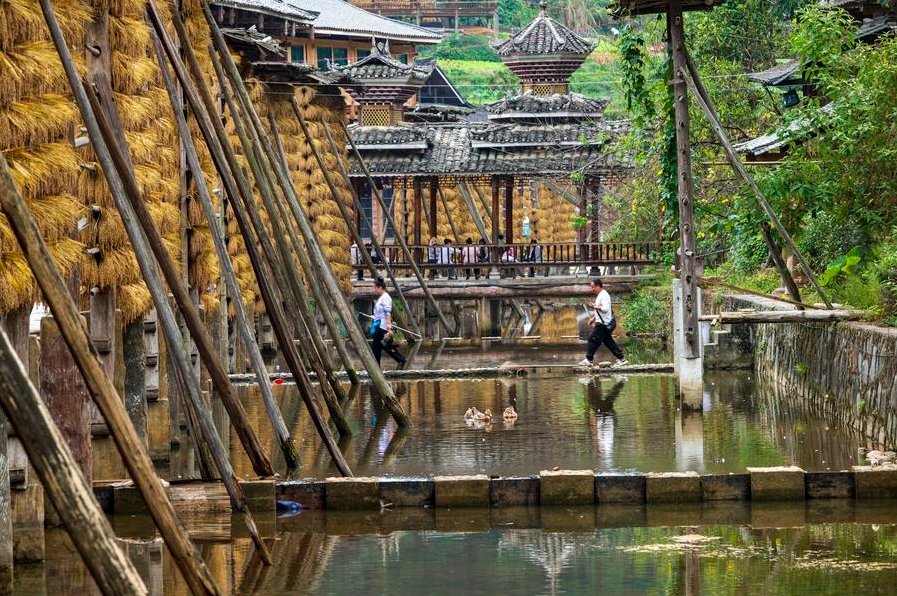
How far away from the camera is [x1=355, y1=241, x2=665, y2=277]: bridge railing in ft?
127

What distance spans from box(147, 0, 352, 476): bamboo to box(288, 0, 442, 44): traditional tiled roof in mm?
39186

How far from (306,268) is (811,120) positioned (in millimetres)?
6782

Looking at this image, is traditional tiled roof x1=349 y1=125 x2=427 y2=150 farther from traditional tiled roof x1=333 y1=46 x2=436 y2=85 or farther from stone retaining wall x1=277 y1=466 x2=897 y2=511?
stone retaining wall x1=277 y1=466 x2=897 y2=511

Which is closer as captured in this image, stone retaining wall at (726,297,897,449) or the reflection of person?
stone retaining wall at (726,297,897,449)

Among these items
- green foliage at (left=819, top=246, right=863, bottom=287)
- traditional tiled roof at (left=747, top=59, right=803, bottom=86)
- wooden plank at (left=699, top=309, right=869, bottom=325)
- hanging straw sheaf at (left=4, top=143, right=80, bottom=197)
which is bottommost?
wooden plank at (left=699, top=309, right=869, bottom=325)

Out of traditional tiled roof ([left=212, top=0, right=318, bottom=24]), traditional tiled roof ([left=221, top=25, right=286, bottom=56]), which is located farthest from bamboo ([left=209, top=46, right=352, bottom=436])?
traditional tiled roof ([left=212, top=0, right=318, bottom=24])

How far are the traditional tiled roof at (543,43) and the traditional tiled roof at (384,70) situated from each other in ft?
8.96

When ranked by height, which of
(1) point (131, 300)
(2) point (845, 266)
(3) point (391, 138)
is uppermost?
(3) point (391, 138)

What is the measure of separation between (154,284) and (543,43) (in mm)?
36901

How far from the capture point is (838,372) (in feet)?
61.5

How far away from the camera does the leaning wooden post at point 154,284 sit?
11.6 m

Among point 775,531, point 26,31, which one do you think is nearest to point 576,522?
point 775,531

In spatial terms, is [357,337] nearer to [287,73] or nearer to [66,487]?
[287,73]

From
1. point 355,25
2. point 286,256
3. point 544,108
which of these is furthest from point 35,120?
point 355,25
